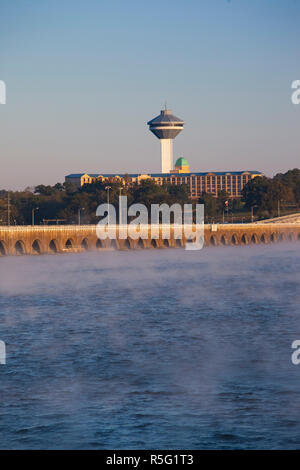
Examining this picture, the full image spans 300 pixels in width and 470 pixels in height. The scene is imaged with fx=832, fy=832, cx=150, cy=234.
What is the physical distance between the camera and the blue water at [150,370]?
26719 millimetres

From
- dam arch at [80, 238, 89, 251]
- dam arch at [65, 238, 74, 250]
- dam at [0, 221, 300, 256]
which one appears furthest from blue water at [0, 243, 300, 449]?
dam arch at [80, 238, 89, 251]

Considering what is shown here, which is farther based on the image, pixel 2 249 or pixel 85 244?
pixel 85 244

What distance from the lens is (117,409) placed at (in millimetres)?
29234

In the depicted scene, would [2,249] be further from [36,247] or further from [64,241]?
[64,241]

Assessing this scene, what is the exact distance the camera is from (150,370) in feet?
116

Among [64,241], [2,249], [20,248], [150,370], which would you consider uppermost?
[64,241]

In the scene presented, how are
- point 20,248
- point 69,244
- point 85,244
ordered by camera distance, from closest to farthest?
point 20,248 → point 69,244 → point 85,244

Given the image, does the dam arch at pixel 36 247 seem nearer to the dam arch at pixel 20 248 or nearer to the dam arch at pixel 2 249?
the dam arch at pixel 20 248

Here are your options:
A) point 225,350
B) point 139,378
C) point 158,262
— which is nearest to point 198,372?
point 139,378

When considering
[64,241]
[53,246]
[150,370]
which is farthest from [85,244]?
[150,370]

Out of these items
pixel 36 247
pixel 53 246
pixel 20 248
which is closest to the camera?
pixel 20 248

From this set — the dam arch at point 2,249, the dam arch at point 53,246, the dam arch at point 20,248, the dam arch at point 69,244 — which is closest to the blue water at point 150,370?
the dam arch at point 2,249

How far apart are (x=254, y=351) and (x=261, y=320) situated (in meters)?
12.0

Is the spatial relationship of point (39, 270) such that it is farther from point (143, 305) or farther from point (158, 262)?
point (143, 305)
